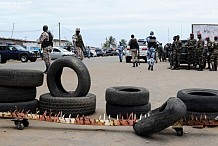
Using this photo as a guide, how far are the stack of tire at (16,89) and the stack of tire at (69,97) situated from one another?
30cm

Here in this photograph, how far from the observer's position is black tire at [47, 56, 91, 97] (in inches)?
258

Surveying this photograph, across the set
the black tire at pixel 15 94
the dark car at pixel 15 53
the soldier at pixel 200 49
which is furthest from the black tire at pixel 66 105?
the dark car at pixel 15 53

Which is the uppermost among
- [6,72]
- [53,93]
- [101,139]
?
[6,72]

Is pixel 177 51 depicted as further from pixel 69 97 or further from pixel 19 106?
pixel 19 106

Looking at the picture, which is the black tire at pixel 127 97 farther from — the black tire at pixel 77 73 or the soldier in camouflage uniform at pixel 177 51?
the soldier in camouflage uniform at pixel 177 51

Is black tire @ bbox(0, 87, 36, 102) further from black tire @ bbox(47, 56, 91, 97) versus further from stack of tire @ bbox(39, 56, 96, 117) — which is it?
black tire @ bbox(47, 56, 91, 97)

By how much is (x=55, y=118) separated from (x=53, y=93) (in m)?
1.29

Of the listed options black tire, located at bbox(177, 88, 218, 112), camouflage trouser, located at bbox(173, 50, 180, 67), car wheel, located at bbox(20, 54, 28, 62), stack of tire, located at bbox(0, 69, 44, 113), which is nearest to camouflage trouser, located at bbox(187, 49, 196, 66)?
camouflage trouser, located at bbox(173, 50, 180, 67)

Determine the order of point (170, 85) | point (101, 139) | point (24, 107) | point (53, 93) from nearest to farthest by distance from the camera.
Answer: point (101, 139) → point (24, 107) → point (53, 93) → point (170, 85)

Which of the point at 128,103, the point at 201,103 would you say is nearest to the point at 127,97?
the point at 128,103

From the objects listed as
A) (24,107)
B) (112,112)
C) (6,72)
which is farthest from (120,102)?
(6,72)

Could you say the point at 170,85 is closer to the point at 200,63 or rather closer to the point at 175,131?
the point at 175,131

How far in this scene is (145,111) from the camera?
20.7 ft

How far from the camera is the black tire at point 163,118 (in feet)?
15.9
